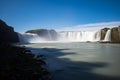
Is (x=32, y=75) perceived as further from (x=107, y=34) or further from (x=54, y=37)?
(x=54, y=37)

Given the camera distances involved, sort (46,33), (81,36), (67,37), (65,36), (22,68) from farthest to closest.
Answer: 1. (46,33)
2. (65,36)
3. (67,37)
4. (81,36)
5. (22,68)

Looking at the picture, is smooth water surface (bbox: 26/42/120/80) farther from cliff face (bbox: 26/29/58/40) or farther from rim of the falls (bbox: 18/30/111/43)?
cliff face (bbox: 26/29/58/40)

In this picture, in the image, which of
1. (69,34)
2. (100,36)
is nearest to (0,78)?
(100,36)

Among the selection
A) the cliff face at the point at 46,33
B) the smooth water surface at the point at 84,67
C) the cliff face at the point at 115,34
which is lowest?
the smooth water surface at the point at 84,67

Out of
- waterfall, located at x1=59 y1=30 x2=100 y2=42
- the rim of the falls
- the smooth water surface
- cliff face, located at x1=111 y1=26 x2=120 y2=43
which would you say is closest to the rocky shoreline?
the smooth water surface

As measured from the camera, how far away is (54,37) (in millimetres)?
85188

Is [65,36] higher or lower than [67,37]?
higher

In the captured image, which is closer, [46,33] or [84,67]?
[84,67]

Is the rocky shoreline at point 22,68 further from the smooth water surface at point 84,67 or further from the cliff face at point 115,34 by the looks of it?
the cliff face at point 115,34

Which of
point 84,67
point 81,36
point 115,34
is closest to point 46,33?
point 81,36

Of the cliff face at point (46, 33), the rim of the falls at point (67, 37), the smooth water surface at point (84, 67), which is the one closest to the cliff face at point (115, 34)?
the rim of the falls at point (67, 37)

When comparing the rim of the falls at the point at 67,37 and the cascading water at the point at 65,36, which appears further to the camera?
the cascading water at the point at 65,36

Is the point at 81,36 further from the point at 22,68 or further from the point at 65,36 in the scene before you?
the point at 22,68

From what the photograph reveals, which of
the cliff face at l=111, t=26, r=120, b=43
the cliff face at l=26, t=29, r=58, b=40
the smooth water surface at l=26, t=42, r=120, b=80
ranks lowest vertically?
the smooth water surface at l=26, t=42, r=120, b=80
